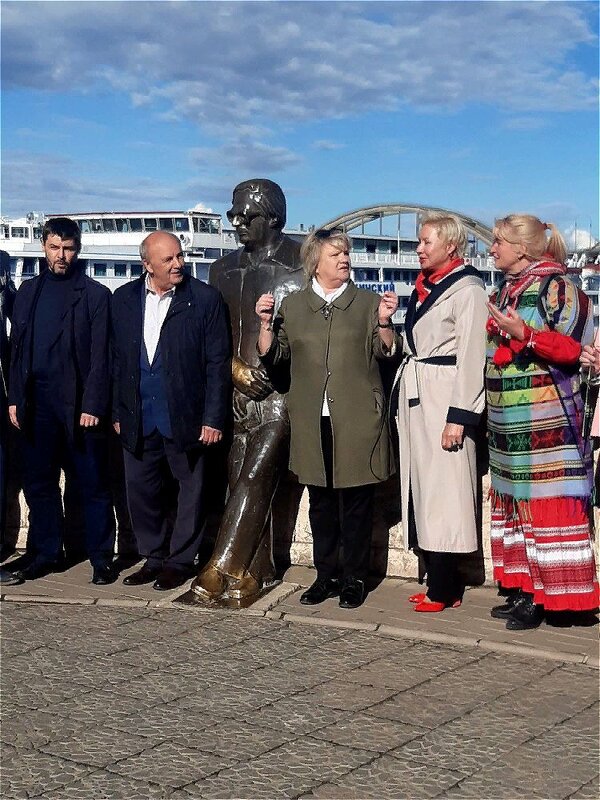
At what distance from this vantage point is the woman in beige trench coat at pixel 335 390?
573 centimetres

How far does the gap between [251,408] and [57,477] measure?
4.01 ft

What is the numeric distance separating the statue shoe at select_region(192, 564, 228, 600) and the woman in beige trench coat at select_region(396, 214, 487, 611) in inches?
37.8


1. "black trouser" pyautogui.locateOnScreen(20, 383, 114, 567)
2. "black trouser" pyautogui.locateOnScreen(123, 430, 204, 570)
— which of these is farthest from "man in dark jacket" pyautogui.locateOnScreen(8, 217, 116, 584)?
"black trouser" pyautogui.locateOnScreen(123, 430, 204, 570)

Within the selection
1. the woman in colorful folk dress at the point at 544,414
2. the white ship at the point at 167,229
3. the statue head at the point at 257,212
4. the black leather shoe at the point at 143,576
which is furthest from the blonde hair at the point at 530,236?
the white ship at the point at 167,229

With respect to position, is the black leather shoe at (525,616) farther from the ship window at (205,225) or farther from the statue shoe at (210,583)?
the ship window at (205,225)

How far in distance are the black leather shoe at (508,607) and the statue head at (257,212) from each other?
87.4 inches

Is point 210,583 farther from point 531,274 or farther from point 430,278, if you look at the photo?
point 531,274

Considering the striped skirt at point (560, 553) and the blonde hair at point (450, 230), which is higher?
the blonde hair at point (450, 230)

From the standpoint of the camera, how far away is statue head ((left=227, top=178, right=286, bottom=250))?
6.26 m

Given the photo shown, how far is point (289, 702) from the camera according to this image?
4.43 meters

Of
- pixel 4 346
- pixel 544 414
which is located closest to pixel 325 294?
pixel 544 414

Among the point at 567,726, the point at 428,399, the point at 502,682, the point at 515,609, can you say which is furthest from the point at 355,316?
the point at 567,726

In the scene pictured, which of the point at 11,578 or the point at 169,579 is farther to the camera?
the point at 11,578

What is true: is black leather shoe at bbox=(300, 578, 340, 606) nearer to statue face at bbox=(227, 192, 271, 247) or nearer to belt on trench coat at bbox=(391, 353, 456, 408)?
belt on trench coat at bbox=(391, 353, 456, 408)
